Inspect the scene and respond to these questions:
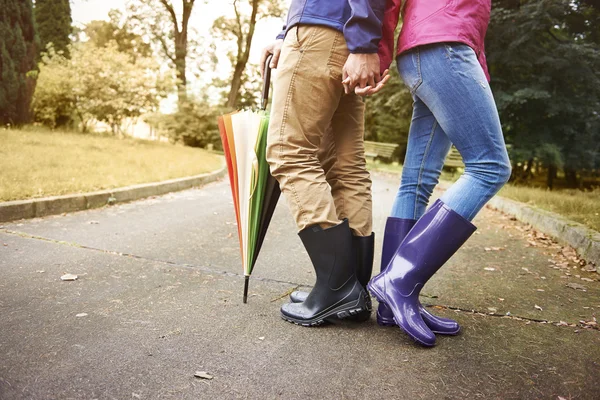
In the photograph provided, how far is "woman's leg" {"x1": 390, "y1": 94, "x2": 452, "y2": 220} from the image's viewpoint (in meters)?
1.92

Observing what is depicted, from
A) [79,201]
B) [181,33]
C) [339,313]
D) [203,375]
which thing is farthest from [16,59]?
[203,375]

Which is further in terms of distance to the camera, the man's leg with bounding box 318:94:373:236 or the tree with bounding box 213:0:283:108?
the tree with bounding box 213:0:283:108

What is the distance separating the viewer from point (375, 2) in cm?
163

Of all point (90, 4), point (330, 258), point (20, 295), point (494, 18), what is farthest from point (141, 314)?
point (90, 4)

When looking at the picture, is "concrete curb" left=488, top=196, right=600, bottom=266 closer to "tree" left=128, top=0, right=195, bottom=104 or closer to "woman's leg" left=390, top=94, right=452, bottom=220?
"woman's leg" left=390, top=94, right=452, bottom=220

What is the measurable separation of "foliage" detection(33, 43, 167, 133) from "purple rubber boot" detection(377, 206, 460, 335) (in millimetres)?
12391

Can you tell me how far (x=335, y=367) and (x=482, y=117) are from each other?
3.12ft

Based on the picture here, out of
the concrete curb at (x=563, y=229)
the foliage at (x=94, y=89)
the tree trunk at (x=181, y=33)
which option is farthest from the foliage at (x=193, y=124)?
the concrete curb at (x=563, y=229)

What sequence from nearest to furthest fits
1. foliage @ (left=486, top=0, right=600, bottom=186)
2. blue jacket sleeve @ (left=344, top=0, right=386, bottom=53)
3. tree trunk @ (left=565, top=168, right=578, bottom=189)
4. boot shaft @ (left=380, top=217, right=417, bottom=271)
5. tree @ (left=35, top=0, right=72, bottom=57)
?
blue jacket sleeve @ (left=344, top=0, right=386, bottom=53), boot shaft @ (left=380, top=217, right=417, bottom=271), foliage @ (left=486, top=0, right=600, bottom=186), tree trunk @ (left=565, top=168, right=578, bottom=189), tree @ (left=35, top=0, right=72, bottom=57)

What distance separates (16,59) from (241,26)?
1397 centimetres

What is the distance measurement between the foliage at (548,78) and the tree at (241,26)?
47.5ft

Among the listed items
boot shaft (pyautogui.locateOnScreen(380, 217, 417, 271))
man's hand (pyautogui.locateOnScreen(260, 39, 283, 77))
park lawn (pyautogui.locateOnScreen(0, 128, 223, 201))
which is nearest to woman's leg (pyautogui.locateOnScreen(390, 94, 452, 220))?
boot shaft (pyautogui.locateOnScreen(380, 217, 417, 271))

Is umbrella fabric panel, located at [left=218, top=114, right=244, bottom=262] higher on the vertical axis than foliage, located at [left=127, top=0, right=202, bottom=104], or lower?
lower

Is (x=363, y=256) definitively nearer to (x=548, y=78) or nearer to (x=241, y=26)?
(x=548, y=78)
